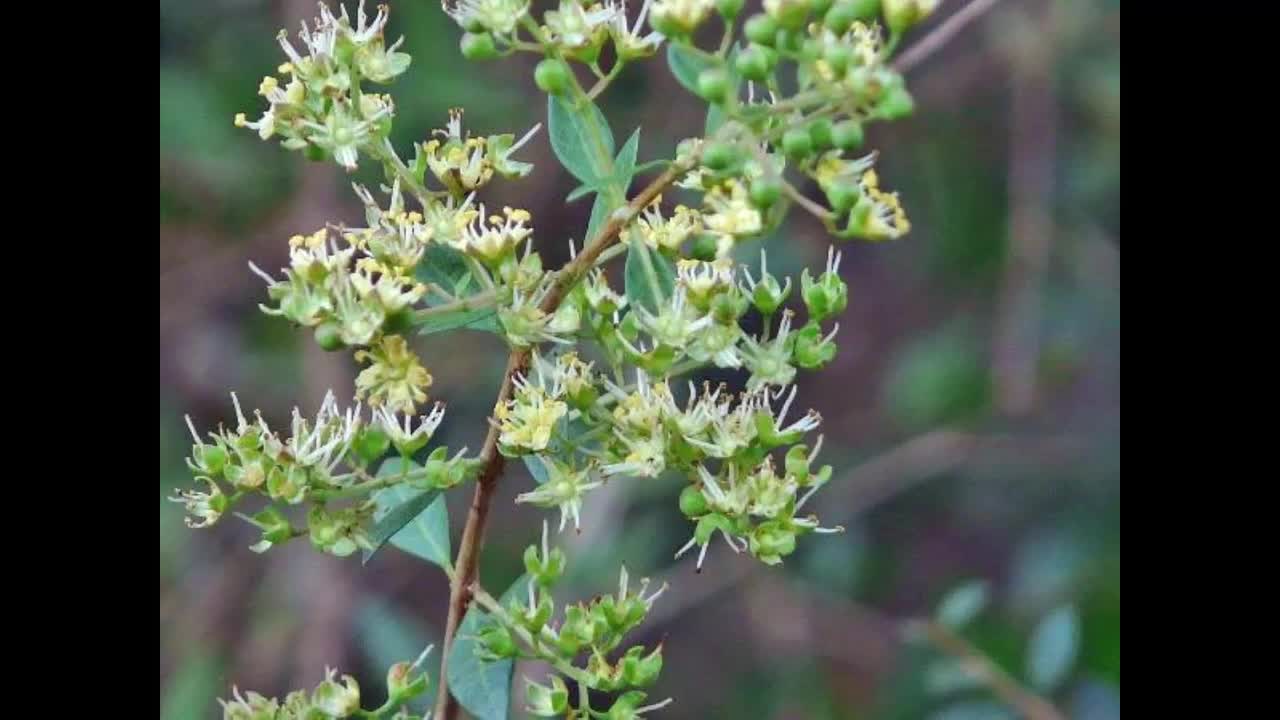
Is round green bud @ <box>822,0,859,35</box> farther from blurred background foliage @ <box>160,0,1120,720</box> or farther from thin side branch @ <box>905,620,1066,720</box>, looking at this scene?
blurred background foliage @ <box>160,0,1120,720</box>

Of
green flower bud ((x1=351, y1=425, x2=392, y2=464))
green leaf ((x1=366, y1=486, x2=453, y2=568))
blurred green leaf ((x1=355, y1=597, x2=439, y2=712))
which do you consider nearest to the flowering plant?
green flower bud ((x1=351, y1=425, x2=392, y2=464))

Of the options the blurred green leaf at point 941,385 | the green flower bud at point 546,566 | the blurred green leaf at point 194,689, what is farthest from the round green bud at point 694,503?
the blurred green leaf at point 941,385

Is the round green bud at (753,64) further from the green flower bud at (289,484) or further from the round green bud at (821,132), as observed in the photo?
the green flower bud at (289,484)

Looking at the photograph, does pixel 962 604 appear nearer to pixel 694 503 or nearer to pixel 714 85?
pixel 694 503

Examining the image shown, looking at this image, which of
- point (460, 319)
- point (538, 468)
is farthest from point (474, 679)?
point (460, 319)

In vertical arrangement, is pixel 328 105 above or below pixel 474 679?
above

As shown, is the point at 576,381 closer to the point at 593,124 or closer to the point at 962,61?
the point at 593,124
